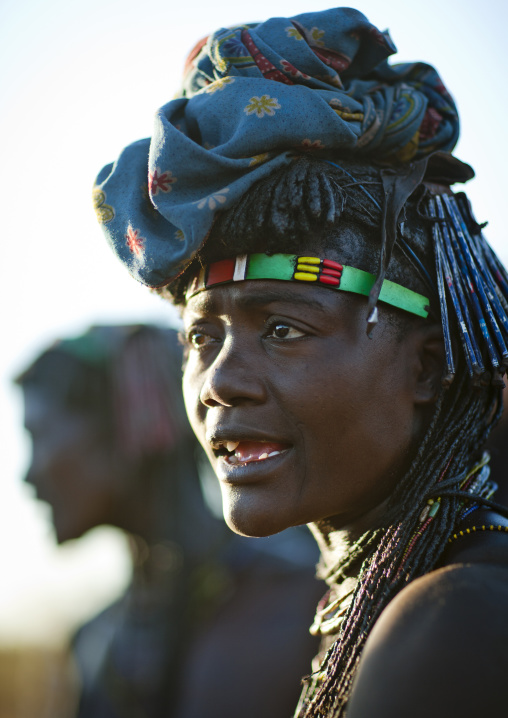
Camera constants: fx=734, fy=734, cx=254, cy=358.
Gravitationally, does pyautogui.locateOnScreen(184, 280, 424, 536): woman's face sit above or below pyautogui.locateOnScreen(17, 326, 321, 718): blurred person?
above

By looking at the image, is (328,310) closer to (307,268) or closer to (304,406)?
(307,268)

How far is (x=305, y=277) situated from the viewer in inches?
88.3

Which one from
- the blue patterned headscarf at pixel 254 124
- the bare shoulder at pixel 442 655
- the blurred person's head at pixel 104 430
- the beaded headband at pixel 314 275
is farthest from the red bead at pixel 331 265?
the blurred person's head at pixel 104 430

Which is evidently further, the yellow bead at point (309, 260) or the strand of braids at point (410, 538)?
the yellow bead at point (309, 260)

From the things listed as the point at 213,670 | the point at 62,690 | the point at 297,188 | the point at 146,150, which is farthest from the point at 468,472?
the point at 62,690

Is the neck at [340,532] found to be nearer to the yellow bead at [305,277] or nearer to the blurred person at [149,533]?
the yellow bead at [305,277]

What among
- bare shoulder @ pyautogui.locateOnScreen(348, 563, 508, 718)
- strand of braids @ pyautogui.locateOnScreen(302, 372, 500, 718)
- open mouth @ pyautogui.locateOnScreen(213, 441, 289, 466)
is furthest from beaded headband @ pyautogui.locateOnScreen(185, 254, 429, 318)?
bare shoulder @ pyautogui.locateOnScreen(348, 563, 508, 718)

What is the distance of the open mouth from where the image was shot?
220 cm

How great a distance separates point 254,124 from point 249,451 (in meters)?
1.01

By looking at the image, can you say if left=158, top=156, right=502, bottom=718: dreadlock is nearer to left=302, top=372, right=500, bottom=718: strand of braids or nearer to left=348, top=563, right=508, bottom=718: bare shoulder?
left=302, top=372, right=500, bottom=718: strand of braids

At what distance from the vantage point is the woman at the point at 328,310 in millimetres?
2168

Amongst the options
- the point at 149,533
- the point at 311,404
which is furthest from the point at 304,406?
the point at 149,533

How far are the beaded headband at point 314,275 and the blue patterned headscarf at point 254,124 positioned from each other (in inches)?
6.3

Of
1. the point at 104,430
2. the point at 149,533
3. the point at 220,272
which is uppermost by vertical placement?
the point at 220,272
